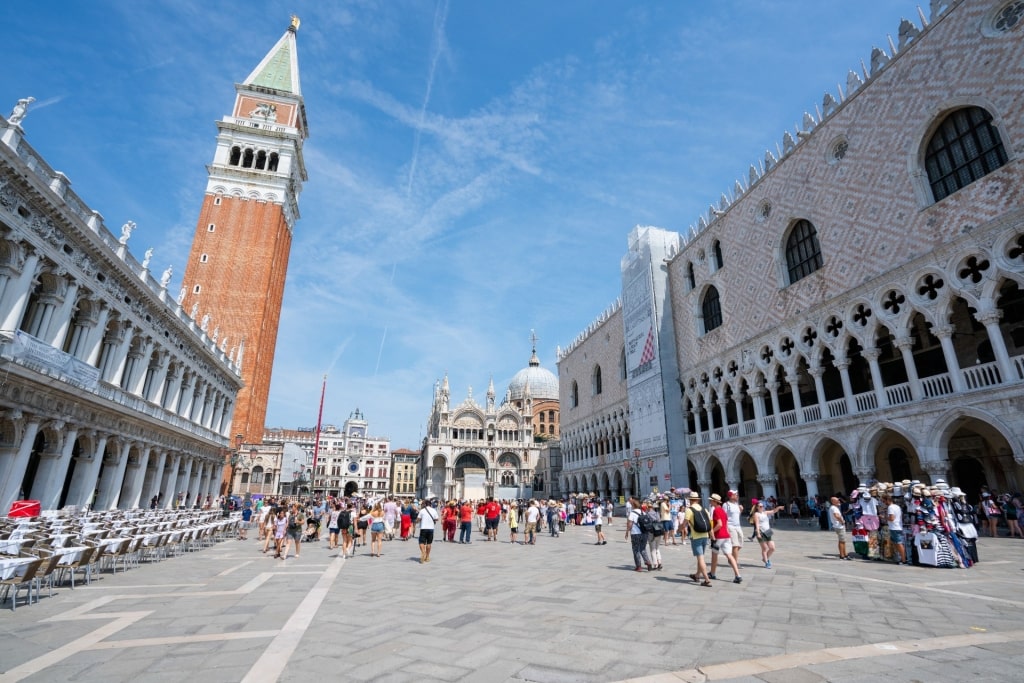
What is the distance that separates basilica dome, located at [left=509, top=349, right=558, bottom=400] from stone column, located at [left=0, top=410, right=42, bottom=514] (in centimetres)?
6497

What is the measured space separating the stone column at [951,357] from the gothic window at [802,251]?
5.87 meters

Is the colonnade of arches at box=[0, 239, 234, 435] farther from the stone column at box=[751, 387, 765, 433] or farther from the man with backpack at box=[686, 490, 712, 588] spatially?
the stone column at box=[751, 387, 765, 433]

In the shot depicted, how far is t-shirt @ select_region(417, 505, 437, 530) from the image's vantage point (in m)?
11.7

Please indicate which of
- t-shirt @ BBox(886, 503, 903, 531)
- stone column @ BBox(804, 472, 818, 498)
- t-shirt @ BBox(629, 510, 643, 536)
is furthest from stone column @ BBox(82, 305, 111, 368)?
stone column @ BBox(804, 472, 818, 498)

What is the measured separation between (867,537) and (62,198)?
2319 centimetres

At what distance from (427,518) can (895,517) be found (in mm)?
10056

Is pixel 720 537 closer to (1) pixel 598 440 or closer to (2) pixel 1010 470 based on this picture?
(2) pixel 1010 470

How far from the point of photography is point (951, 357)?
15141 mm

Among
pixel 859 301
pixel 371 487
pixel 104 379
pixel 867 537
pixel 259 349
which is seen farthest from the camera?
pixel 371 487

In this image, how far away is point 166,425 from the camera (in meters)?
23.8

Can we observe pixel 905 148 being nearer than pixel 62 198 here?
No

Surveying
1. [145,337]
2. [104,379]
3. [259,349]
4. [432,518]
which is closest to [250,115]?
[259,349]

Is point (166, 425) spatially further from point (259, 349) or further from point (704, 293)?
point (704, 293)

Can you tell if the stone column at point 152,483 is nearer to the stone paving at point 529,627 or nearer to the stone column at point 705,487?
the stone paving at point 529,627
